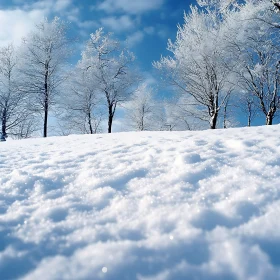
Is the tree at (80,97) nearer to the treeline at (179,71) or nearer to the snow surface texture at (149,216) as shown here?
the treeline at (179,71)

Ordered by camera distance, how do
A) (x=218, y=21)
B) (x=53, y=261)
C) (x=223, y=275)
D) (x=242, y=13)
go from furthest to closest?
(x=218, y=21) → (x=242, y=13) → (x=53, y=261) → (x=223, y=275)

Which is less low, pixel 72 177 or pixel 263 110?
pixel 263 110

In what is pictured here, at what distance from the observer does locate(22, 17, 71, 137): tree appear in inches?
458

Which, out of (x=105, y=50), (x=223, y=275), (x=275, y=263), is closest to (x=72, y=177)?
(x=223, y=275)

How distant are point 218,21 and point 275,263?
11.3 m

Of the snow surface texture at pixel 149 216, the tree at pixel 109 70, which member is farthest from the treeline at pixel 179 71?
the snow surface texture at pixel 149 216

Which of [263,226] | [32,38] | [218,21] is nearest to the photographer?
[263,226]

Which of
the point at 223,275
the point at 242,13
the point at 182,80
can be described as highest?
the point at 242,13

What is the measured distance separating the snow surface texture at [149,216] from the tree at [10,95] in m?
11.8

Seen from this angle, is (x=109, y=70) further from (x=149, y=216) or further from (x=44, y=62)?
(x=149, y=216)

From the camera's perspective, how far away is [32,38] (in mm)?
11758

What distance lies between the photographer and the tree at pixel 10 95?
41.7ft

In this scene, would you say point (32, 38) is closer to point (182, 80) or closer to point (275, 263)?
point (182, 80)

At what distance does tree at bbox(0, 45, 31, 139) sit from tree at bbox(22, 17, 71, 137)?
3.10 feet
